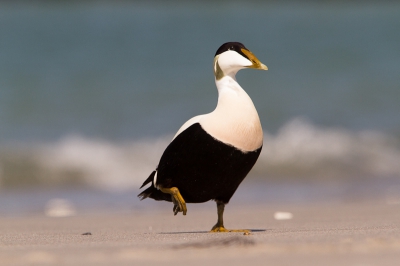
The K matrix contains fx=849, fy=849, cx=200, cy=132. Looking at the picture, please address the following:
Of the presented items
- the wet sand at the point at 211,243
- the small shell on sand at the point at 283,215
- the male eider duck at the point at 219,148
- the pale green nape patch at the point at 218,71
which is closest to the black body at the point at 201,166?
the male eider duck at the point at 219,148

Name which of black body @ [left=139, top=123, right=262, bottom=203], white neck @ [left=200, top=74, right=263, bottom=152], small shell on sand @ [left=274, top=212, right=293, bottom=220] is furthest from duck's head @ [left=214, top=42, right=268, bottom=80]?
small shell on sand @ [left=274, top=212, right=293, bottom=220]

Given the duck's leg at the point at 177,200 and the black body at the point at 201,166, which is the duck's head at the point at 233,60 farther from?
the duck's leg at the point at 177,200

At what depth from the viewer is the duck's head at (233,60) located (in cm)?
617

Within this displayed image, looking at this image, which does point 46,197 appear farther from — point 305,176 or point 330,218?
point 330,218

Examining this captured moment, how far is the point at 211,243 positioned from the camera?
480 centimetres

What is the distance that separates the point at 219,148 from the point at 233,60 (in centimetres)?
73

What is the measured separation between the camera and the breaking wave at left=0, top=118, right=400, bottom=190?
1299cm

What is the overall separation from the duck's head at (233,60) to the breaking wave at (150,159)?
6565 mm

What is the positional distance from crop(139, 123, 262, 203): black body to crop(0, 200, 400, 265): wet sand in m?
0.33

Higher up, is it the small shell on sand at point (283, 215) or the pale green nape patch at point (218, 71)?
the pale green nape patch at point (218, 71)

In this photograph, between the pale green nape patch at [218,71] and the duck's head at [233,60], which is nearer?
the duck's head at [233,60]

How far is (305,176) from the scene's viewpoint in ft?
43.0

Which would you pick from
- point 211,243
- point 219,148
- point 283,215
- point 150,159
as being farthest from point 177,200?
point 150,159

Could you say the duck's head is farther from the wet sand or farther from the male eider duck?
the wet sand
